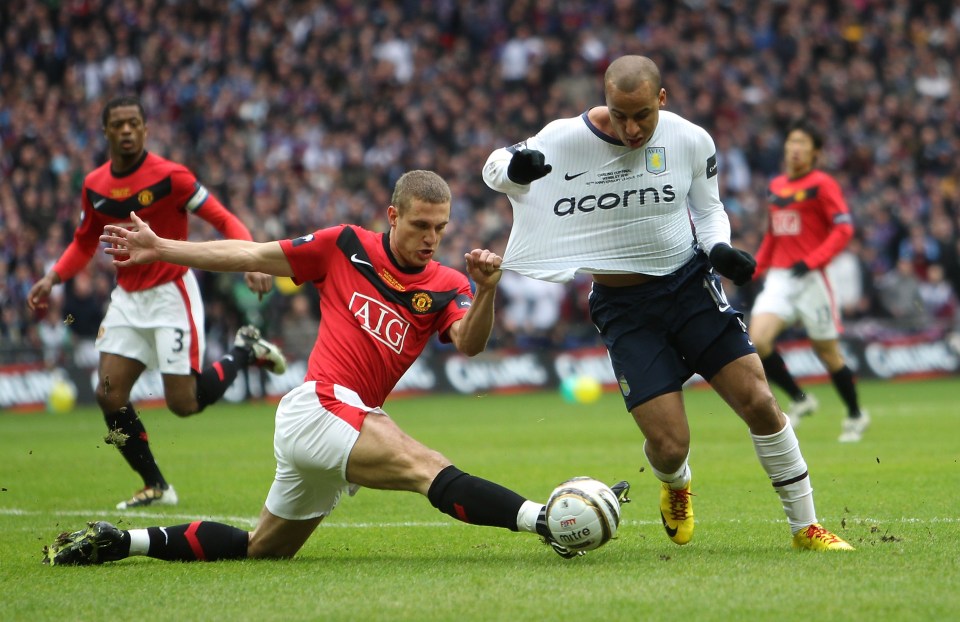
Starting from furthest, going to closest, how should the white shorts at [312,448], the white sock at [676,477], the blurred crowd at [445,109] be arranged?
the blurred crowd at [445,109], the white sock at [676,477], the white shorts at [312,448]

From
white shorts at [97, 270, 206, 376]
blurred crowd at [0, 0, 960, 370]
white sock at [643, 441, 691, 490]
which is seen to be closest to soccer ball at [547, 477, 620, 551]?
white sock at [643, 441, 691, 490]

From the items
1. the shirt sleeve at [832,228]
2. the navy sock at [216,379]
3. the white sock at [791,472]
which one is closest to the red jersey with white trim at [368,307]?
the white sock at [791,472]

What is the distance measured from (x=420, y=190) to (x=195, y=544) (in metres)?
2.09

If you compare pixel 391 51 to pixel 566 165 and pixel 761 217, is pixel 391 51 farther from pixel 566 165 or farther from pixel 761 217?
pixel 566 165

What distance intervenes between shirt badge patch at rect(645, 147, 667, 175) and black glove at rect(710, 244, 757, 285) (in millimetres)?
519

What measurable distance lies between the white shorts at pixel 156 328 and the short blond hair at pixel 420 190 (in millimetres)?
3782

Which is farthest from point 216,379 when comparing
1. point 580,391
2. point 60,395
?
point 580,391

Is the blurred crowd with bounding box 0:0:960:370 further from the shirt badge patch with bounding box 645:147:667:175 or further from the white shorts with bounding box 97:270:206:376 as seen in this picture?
the shirt badge patch with bounding box 645:147:667:175

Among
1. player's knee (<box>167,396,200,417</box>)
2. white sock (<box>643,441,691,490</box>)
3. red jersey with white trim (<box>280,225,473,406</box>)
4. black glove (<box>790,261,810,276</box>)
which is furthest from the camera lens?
black glove (<box>790,261,810,276</box>)

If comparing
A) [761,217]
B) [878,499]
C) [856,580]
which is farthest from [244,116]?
[856,580]

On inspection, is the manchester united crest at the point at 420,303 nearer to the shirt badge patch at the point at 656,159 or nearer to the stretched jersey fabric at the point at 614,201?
the stretched jersey fabric at the point at 614,201

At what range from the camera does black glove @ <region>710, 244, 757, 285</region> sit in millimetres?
6125

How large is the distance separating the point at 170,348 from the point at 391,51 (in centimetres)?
1828

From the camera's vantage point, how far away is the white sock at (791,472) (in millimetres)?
6352
